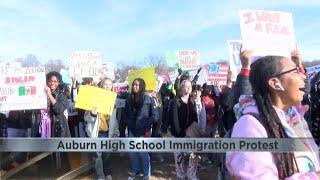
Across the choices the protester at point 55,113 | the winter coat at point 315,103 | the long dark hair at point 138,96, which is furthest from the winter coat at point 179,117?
the winter coat at point 315,103

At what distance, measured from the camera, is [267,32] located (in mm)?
3537

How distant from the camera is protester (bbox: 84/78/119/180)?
335 inches

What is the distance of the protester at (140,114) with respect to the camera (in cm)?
864

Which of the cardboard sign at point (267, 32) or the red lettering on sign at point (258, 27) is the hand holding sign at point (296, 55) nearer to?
the cardboard sign at point (267, 32)

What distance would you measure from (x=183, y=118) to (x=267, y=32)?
5.21 meters

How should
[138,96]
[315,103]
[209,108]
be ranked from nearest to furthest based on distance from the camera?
[315,103], [138,96], [209,108]

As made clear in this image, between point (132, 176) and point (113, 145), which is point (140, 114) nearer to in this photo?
point (132, 176)

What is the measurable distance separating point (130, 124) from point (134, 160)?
59cm

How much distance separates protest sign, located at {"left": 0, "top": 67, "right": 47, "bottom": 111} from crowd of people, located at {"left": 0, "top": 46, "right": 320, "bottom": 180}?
14.6 inches

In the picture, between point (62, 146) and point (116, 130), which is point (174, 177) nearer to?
point (116, 130)

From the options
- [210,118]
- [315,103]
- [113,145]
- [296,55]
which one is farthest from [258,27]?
[210,118]

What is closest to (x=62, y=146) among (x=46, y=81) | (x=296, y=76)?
(x=296, y=76)

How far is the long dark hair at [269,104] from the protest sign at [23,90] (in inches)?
179

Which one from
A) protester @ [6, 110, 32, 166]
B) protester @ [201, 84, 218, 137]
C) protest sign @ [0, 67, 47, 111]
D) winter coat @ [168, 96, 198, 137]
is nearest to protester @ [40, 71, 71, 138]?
protest sign @ [0, 67, 47, 111]
